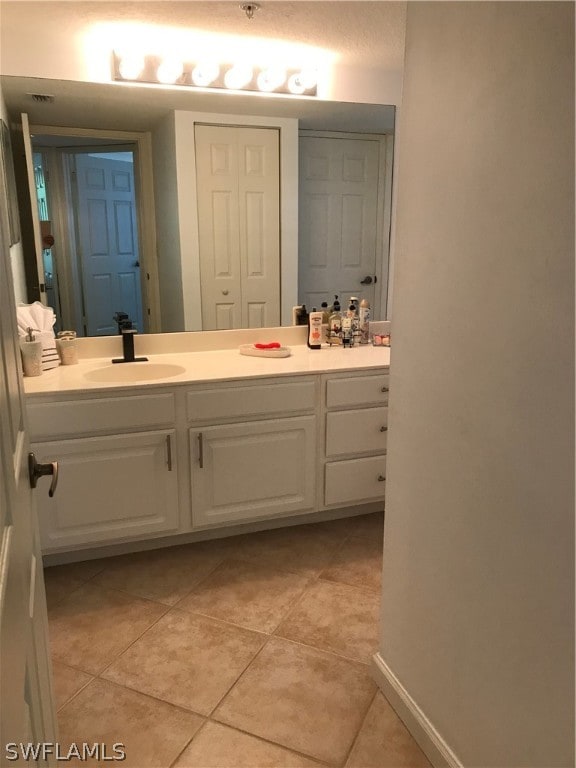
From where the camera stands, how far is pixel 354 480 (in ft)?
8.91

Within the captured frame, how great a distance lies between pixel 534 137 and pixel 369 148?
2.02 metres

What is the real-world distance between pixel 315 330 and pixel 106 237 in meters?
1.06

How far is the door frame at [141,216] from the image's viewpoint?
8.13 ft

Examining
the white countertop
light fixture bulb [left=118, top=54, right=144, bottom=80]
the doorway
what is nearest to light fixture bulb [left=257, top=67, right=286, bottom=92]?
light fixture bulb [left=118, top=54, right=144, bottom=80]

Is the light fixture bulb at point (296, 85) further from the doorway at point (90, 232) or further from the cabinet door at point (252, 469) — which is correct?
the cabinet door at point (252, 469)

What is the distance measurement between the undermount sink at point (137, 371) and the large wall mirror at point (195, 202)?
223 mm

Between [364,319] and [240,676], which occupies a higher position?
[364,319]

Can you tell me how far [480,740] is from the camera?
1.35 metres

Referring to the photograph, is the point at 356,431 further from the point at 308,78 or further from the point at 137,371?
the point at 308,78

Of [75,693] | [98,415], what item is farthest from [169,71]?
[75,693]

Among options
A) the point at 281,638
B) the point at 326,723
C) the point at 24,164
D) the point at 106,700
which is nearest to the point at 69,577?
the point at 106,700

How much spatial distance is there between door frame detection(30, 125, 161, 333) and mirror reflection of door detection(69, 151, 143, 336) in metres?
0.03

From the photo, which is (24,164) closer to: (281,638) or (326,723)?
(281,638)

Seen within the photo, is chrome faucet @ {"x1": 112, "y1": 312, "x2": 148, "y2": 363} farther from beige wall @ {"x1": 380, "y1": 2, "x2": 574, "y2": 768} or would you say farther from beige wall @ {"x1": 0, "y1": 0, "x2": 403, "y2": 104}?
beige wall @ {"x1": 380, "y1": 2, "x2": 574, "y2": 768}
